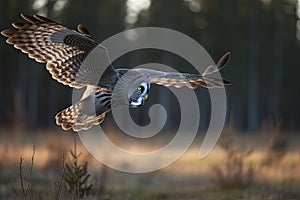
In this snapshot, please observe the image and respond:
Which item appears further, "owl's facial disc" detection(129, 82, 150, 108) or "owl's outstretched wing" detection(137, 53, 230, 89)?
"owl's outstretched wing" detection(137, 53, 230, 89)

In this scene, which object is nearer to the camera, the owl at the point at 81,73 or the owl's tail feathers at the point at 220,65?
the owl at the point at 81,73

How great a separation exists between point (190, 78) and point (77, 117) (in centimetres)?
141

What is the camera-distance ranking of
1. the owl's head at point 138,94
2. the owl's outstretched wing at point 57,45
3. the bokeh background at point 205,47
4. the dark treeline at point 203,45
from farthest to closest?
the dark treeline at point 203,45
the bokeh background at point 205,47
the owl's head at point 138,94
the owl's outstretched wing at point 57,45

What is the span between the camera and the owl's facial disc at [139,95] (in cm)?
676

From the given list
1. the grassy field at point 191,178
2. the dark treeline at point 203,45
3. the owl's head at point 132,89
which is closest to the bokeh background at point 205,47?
the dark treeline at point 203,45

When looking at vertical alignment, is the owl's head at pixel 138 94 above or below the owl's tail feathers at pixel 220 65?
below

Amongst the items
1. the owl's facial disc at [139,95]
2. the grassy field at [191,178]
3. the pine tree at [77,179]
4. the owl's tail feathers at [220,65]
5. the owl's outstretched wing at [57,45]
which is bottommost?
the pine tree at [77,179]

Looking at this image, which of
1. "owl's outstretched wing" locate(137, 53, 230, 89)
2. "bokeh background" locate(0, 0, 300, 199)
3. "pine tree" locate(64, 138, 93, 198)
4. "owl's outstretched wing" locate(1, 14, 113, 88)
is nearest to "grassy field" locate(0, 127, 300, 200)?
"pine tree" locate(64, 138, 93, 198)

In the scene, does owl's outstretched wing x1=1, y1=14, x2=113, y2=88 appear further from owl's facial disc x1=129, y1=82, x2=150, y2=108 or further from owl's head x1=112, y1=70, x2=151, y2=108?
owl's facial disc x1=129, y1=82, x2=150, y2=108

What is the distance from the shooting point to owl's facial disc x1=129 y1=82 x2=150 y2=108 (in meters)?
6.76

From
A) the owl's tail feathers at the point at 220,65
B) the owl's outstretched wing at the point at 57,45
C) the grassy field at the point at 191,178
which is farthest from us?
the grassy field at the point at 191,178

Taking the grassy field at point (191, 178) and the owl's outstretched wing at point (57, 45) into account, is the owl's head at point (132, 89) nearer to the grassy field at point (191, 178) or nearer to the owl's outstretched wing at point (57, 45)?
the owl's outstretched wing at point (57, 45)

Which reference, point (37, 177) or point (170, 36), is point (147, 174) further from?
point (170, 36)

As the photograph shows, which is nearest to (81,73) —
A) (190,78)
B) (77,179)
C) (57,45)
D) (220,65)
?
(57,45)
